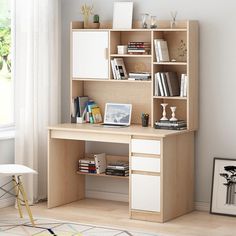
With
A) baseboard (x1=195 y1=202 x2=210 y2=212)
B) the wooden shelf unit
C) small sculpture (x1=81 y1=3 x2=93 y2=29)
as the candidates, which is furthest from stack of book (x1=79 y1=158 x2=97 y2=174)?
small sculpture (x1=81 y1=3 x2=93 y2=29)

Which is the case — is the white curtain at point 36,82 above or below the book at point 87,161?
above

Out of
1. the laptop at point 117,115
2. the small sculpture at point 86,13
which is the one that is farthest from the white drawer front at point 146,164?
the small sculpture at point 86,13

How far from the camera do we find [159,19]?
19.6 feet

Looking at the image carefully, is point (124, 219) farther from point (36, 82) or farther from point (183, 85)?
point (36, 82)

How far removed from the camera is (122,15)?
6.05 meters

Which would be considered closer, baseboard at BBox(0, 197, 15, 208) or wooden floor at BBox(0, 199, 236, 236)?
wooden floor at BBox(0, 199, 236, 236)

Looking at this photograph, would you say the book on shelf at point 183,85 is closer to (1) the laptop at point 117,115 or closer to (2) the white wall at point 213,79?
(2) the white wall at point 213,79

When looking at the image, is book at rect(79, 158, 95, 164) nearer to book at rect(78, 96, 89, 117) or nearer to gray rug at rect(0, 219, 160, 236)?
book at rect(78, 96, 89, 117)

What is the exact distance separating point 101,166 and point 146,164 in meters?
0.83

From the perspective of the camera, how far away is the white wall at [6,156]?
5988mm

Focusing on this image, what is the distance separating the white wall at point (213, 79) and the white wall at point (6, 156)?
1.73m

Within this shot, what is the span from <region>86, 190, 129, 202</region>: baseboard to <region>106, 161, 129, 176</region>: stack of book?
329mm

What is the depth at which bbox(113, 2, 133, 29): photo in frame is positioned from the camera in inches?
237

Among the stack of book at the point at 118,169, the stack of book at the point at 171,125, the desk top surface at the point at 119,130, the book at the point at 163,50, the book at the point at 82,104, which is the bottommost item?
the stack of book at the point at 118,169
